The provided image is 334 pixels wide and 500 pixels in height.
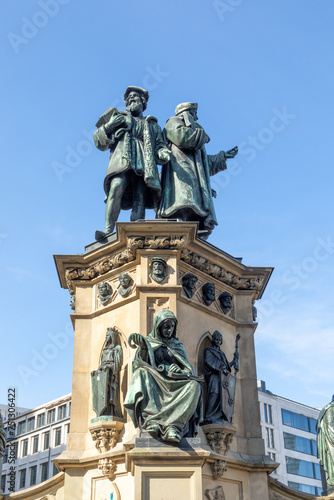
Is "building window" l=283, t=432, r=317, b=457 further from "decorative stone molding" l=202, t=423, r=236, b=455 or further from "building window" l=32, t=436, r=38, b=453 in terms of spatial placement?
"decorative stone molding" l=202, t=423, r=236, b=455

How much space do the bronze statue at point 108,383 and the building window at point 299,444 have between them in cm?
6618

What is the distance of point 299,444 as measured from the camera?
75.6m

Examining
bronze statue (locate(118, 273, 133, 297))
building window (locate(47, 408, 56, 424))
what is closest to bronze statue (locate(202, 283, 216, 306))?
bronze statue (locate(118, 273, 133, 297))

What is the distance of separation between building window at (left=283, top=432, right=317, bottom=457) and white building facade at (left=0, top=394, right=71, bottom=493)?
77.4ft

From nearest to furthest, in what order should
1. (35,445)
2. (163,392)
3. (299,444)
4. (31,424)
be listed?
(163,392), (35,445), (31,424), (299,444)

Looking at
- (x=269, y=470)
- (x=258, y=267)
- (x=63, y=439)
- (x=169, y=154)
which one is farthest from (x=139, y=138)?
(x=63, y=439)

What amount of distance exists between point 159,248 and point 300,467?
220 feet

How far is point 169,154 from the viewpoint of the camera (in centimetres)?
1402

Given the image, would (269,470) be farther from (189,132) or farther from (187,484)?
(189,132)

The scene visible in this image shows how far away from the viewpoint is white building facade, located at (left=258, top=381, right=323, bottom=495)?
238 feet

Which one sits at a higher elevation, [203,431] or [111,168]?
[111,168]

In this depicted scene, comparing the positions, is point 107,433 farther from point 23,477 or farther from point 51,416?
point 23,477

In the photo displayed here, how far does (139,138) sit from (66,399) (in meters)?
58.7

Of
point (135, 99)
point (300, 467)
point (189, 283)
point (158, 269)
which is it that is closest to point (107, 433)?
point (158, 269)
